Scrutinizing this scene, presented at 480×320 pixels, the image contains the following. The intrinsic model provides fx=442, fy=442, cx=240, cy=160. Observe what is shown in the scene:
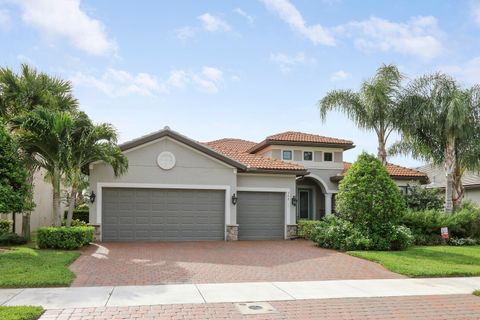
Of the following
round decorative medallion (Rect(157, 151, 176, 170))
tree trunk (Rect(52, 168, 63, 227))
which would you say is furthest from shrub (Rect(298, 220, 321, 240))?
tree trunk (Rect(52, 168, 63, 227))

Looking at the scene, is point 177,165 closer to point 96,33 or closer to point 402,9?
point 96,33

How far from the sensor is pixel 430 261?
522 inches

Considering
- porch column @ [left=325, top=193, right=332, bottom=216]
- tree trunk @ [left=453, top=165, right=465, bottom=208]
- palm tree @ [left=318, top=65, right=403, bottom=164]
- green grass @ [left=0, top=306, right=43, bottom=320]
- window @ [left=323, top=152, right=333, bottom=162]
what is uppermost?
palm tree @ [left=318, top=65, right=403, bottom=164]

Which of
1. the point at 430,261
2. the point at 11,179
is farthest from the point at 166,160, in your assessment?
the point at 430,261

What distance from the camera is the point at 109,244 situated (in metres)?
17.2

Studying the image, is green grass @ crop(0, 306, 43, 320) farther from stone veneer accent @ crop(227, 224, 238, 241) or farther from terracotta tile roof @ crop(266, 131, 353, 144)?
terracotta tile roof @ crop(266, 131, 353, 144)

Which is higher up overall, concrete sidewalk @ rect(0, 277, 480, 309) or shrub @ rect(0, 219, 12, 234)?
shrub @ rect(0, 219, 12, 234)

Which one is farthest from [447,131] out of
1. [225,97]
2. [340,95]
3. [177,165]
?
[177,165]

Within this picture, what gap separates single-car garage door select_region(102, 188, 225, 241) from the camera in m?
18.4

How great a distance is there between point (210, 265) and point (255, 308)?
15.3 feet

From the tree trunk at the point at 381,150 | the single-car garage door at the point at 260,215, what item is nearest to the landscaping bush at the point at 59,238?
the single-car garage door at the point at 260,215

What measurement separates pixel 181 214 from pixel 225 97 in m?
5.51

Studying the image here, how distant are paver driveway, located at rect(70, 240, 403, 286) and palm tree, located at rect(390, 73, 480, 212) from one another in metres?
8.92

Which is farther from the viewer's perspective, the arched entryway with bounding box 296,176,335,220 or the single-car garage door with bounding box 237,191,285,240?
the arched entryway with bounding box 296,176,335,220
